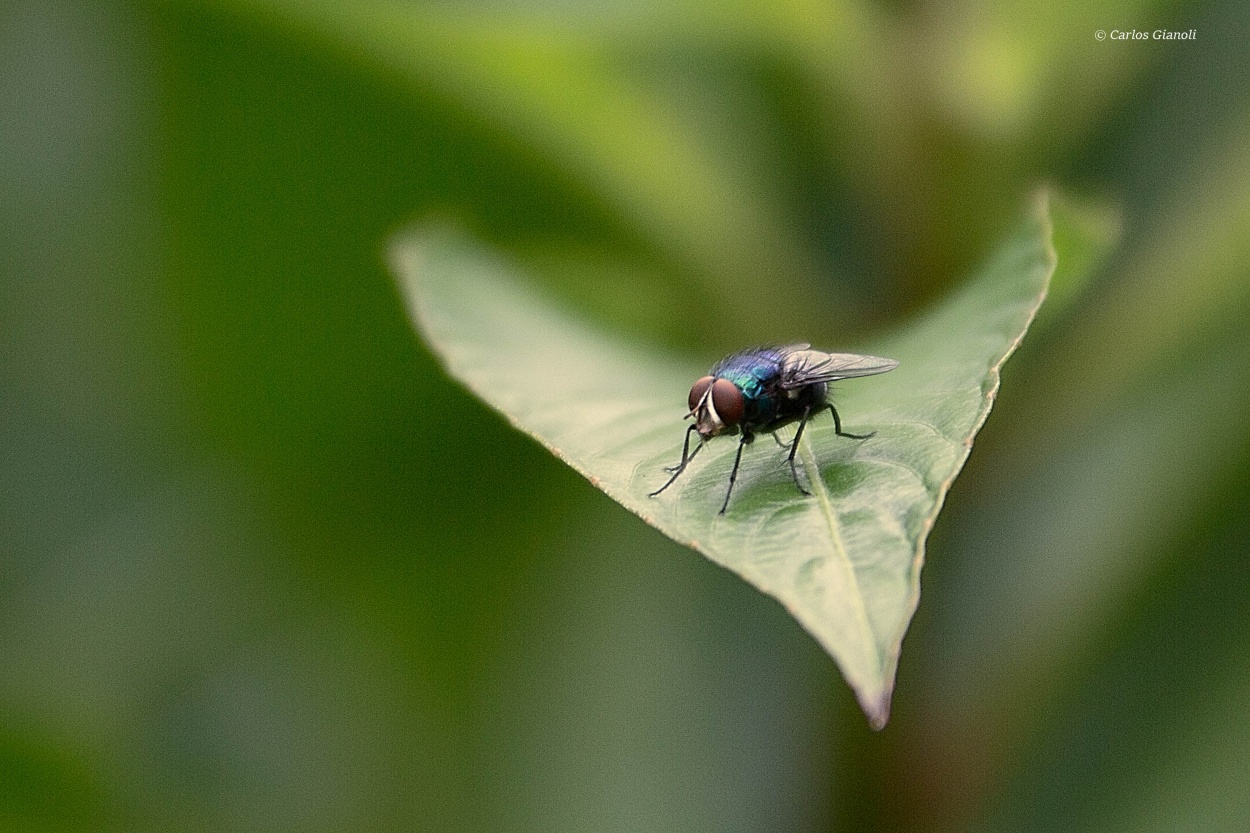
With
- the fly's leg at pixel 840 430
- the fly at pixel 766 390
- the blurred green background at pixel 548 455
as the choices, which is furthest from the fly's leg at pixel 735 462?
the blurred green background at pixel 548 455

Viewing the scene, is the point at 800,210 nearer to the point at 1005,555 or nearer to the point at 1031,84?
the point at 1031,84

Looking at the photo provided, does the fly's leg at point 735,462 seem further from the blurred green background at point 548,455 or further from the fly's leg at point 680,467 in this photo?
the blurred green background at point 548,455

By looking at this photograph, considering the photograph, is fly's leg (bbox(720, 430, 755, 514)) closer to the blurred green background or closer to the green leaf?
the green leaf

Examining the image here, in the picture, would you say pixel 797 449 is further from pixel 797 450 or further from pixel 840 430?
pixel 840 430

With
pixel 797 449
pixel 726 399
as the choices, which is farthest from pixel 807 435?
pixel 726 399

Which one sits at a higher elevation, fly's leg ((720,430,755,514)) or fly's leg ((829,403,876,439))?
fly's leg ((829,403,876,439))

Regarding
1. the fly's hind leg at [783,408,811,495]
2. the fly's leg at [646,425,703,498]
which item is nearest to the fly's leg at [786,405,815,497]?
the fly's hind leg at [783,408,811,495]
